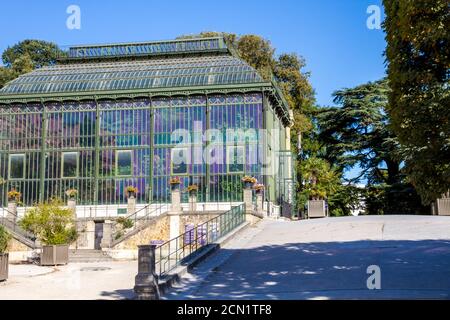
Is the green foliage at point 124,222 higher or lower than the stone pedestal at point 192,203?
lower

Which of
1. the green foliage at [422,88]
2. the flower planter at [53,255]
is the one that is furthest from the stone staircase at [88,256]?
the green foliage at [422,88]

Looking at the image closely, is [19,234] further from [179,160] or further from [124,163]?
→ [179,160]

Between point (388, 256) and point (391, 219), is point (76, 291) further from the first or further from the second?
point (391, 219)

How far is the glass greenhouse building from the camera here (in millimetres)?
30859

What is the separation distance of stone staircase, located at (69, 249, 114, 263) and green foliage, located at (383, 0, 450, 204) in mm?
15247

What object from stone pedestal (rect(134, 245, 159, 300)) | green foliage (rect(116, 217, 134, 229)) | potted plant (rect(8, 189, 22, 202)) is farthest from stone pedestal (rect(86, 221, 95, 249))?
stone pedestal (rect(134, 245, 159, 300))

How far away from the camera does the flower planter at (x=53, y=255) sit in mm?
21938

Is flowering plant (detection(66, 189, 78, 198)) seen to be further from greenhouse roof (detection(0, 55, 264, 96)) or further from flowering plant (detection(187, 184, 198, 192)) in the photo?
flowering plant (detection(187, 184, 198, 192))

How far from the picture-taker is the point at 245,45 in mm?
47562

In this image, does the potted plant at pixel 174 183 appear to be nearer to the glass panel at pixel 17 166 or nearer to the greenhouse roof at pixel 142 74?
the greenhouse roof at pixel 142 74

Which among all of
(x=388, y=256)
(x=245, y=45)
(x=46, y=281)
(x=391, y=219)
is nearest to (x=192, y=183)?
(x=391, y=219)

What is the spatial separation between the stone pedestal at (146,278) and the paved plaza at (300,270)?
0.40 metres

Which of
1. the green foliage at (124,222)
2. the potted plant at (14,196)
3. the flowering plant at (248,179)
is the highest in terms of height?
the flowering plant at (248,179)

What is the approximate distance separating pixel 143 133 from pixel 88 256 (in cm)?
945
